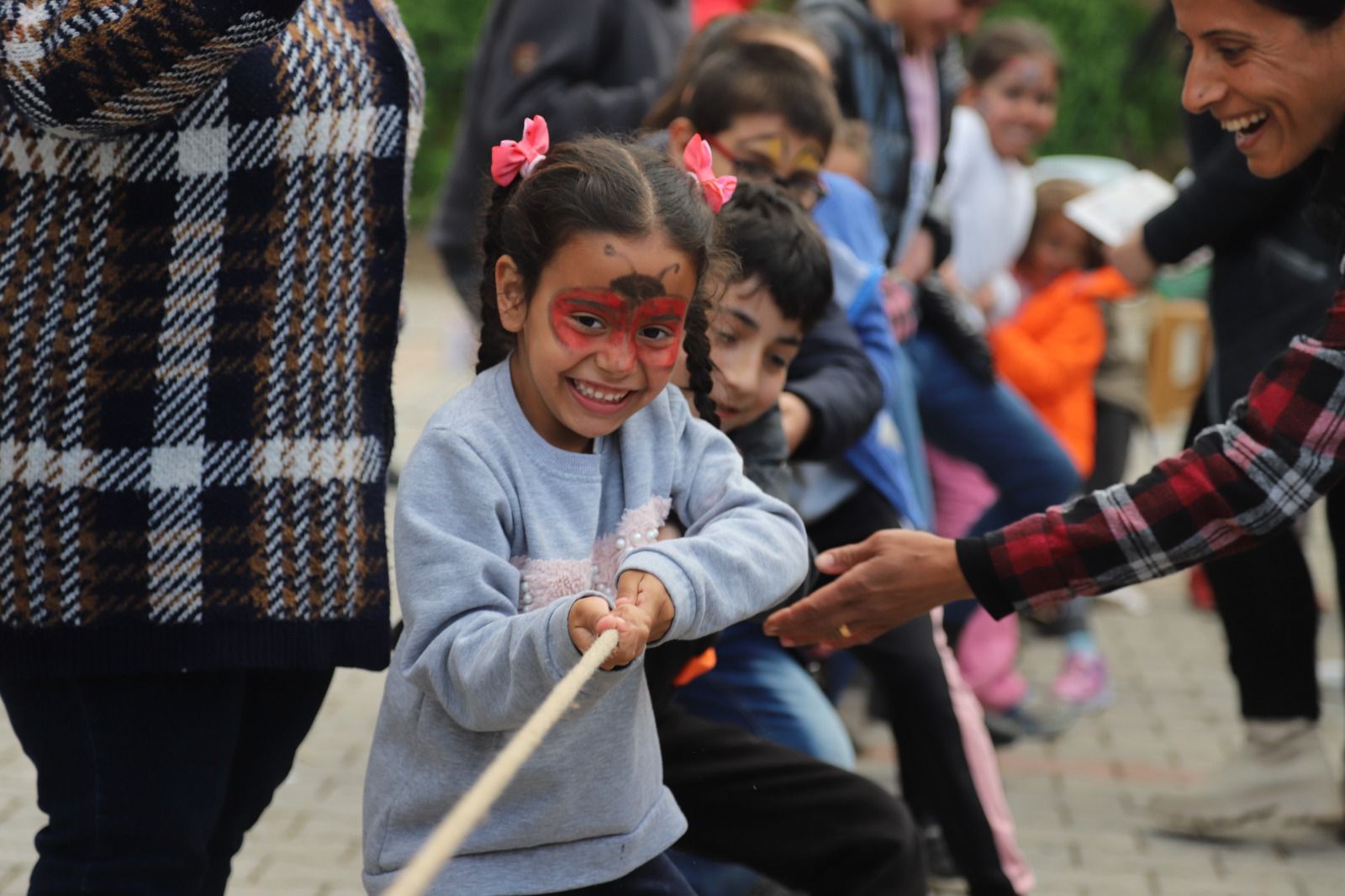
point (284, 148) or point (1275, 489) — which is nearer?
point (284, 148)

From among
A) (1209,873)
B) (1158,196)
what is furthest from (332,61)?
(1158,196)

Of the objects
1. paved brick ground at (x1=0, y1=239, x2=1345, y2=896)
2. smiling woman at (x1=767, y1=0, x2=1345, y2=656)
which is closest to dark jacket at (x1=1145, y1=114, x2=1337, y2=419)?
paved brick ground at (x1=0, y1=239, x2=1345, y2=896)

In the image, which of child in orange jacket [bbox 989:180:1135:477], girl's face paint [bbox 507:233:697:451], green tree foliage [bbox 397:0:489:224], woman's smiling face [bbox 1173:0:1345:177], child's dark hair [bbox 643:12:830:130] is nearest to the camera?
girl's face paint [bbox 507:233:697:451]

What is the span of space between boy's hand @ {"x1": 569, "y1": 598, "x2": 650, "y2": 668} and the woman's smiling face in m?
1.39

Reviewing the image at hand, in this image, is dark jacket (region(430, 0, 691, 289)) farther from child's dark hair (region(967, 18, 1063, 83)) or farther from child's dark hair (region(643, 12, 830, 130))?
child's dark hair (region(967, 18, 1063, 83))

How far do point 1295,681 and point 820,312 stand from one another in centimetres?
204

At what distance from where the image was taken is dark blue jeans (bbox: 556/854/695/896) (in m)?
2.11

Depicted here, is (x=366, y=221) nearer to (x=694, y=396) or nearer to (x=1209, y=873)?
(x=694, y=396)

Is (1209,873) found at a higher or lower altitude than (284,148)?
lower

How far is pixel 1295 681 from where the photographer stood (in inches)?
170

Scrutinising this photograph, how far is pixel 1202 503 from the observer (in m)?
2.63

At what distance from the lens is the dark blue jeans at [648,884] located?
211 centimetres

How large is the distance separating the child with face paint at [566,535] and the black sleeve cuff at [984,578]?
23.1 inches

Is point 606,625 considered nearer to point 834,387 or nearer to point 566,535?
point 566,535
